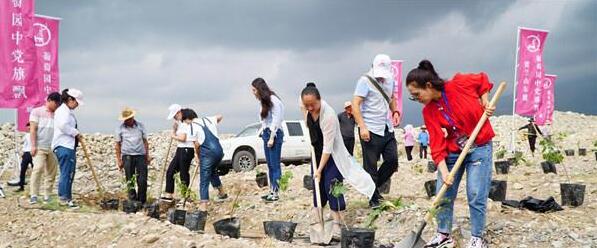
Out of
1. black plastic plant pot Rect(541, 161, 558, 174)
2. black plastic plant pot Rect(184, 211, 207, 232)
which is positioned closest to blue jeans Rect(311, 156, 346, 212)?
black plastic plant pot Rect(184, 211, 207, 232)

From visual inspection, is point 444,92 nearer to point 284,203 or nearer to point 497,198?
point 497,198

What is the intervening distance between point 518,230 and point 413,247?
123 centimetres

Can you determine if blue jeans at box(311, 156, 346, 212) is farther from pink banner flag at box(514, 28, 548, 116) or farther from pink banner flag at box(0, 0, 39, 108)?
pink banner flag at box(514, 28, 548, 116)

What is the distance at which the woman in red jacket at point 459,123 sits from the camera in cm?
365

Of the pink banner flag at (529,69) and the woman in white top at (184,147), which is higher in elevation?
the pink banner flag at (529,69)

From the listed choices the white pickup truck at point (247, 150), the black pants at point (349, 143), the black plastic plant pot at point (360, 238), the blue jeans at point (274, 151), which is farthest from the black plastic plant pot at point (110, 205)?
the white pickup truck at point (247, 150)

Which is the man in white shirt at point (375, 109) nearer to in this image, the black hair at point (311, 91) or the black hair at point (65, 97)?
the black hair at point (311, 91)

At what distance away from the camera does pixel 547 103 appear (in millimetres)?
→ 16750

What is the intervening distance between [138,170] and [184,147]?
2.28 feet

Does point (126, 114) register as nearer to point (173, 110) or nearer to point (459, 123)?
point (173, 110)

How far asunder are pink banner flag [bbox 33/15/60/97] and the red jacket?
8.28 meters

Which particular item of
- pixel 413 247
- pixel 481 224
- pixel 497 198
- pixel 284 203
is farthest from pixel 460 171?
pixel 284 203

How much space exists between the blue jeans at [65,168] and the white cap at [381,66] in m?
4.11

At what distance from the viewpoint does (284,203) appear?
694cm
